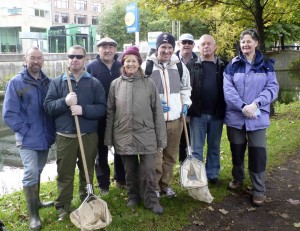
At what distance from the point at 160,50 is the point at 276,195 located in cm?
277

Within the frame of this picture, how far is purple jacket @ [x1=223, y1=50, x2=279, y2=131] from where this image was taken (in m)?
4.89

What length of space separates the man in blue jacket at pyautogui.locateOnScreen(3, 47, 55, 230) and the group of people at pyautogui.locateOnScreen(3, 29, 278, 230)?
1cm

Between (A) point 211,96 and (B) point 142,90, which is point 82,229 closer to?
(B) point 142,90

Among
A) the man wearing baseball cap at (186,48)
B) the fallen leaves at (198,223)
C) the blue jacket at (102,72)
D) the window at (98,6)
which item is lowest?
the fallen leaves at (198,223)

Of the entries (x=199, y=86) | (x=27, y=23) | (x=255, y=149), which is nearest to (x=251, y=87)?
(x=199, y=86)

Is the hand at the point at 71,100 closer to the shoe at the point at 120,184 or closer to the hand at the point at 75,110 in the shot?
the hand at the point at 75,110

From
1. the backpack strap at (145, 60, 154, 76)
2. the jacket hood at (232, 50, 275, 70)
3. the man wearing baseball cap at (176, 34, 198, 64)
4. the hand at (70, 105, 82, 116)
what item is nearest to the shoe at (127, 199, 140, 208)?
the hand at (70, 105, 82, 116)

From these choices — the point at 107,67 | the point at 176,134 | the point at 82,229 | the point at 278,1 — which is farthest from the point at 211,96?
the point at 278,1

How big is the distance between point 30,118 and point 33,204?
107 centimetres

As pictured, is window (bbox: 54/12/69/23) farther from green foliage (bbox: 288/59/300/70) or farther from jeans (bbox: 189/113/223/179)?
jeans (bbox: 189/113/223/179)

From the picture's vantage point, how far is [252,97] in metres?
4.92

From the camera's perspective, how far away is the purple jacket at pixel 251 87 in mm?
4895

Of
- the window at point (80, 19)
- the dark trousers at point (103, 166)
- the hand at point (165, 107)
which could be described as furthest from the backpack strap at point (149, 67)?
the window at point (80, 19)

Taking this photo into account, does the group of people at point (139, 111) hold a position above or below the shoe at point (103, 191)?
above
